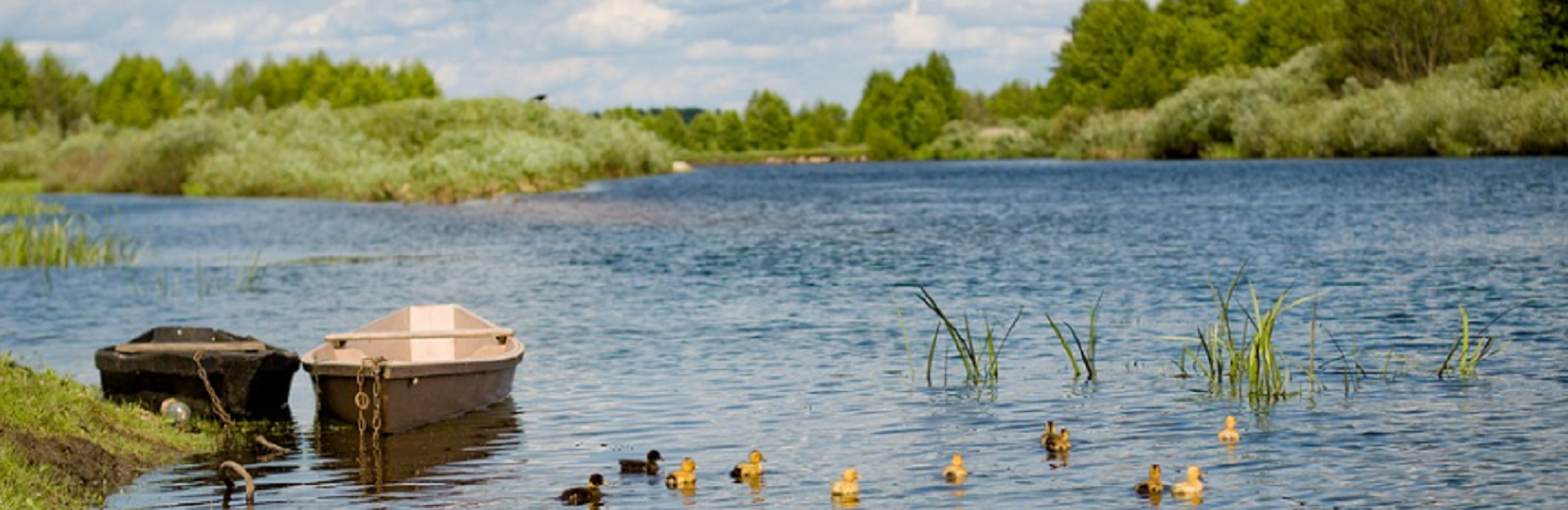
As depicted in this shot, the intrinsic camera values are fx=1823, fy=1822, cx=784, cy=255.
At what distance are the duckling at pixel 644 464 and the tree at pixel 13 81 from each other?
6514 inches

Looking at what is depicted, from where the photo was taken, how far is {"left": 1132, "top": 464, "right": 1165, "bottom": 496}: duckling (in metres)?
17.2

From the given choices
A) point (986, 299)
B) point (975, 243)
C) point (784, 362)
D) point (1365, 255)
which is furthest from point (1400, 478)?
point (975, 243)

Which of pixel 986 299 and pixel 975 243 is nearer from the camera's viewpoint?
pixel 986 299

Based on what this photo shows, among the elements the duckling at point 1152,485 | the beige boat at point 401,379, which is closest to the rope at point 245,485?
the beige boat at point 401,379

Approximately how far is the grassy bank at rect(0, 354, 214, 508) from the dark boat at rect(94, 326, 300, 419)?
0.43 meters

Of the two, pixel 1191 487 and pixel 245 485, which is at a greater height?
pixel 1191 487

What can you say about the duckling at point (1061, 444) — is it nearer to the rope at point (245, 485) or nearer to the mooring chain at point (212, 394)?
the rope at point (245, 485)

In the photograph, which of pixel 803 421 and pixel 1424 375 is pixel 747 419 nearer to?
pixel 803 421

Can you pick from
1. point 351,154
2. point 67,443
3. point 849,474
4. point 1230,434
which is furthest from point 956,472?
point 351,154

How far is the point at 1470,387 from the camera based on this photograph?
23375 mm

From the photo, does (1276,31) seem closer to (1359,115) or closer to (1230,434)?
(1359,115)

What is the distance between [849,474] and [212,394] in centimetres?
898

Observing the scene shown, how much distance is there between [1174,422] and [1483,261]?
78.5ft

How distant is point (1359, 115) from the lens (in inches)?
4806
